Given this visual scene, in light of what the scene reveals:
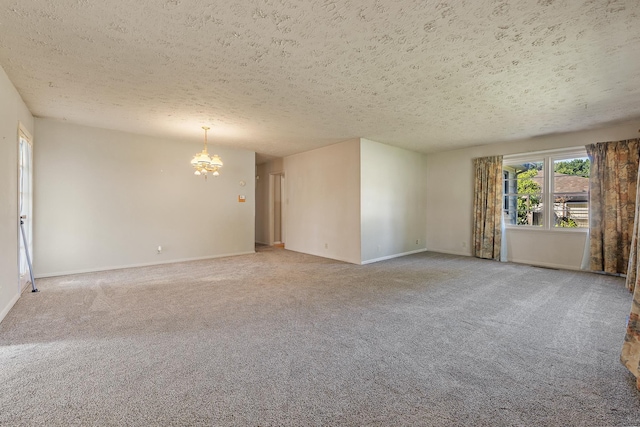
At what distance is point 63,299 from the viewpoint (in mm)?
3502

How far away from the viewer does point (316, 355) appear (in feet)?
7.22

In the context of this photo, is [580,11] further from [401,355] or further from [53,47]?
[53,47]

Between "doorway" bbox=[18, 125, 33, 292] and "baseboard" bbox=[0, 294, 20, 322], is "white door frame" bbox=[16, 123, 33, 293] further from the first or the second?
"baseboard" bbox=[0, 294, 20, 322]

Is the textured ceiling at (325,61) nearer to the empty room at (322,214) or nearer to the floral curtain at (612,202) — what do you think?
the empty room at (322,214)

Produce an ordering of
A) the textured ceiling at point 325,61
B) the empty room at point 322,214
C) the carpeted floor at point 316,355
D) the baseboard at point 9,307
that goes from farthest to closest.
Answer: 1. the baseboard at point 9,307
2. the textured ceiling at point 325,61
3. the empty room at point 322,214
4. the carpeted floor at point 316,355

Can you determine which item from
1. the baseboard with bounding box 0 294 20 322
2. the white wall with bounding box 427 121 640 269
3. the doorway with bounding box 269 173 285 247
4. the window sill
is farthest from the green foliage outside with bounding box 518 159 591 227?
the baseboard with bounding box 0 294 20 322

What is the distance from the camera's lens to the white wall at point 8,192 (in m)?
2.96

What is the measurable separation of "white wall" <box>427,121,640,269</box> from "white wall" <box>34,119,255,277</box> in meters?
5.01

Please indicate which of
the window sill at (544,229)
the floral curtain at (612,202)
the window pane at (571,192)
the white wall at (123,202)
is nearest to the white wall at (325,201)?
the white wall at (123,202)

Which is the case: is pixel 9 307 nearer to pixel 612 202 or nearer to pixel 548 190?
pixel 548 190

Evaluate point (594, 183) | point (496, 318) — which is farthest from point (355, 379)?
point (594, 183)

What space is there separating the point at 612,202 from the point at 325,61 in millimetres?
5473

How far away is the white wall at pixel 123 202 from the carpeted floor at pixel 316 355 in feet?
3.35

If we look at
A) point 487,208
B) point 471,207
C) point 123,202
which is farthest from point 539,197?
point 123,202
